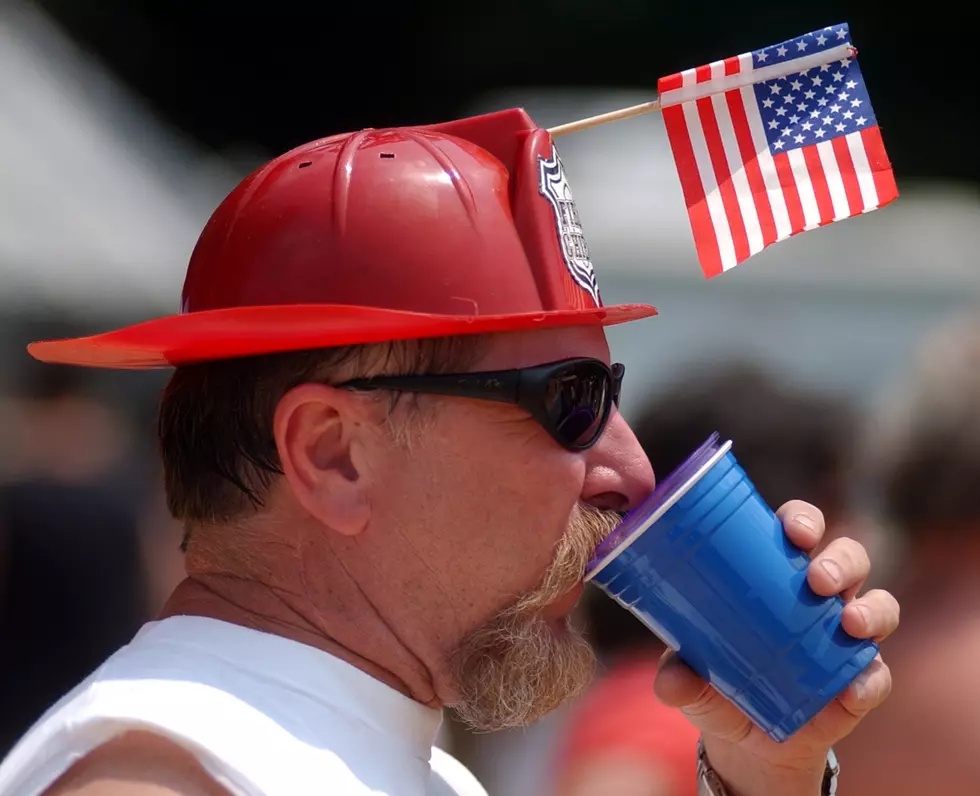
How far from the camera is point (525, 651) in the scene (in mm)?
1706

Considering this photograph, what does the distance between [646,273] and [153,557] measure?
2146 mm

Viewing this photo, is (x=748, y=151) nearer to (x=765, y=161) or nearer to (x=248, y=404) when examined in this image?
(x=765, y=161)

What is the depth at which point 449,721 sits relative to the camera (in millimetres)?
3908

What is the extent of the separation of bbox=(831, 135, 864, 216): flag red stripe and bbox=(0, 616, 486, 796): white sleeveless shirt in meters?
1.21

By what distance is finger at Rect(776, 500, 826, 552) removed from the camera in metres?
1.71

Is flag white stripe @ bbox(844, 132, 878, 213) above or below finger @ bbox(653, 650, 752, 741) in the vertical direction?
above

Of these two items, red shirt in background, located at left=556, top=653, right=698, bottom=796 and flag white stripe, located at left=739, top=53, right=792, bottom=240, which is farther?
red shirt in background, located at left=556, top=653, right=698, bottom=796

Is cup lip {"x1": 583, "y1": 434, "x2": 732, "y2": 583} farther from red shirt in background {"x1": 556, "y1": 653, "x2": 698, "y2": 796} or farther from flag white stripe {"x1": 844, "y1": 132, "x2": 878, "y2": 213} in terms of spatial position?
red shirt in background {"x1": 556, "y1": 653, "x2": 698, "y2": 796}

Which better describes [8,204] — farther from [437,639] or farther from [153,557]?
[437,639]

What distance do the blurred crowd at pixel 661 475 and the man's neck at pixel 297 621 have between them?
1159 millimetres

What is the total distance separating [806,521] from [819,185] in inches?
27.4

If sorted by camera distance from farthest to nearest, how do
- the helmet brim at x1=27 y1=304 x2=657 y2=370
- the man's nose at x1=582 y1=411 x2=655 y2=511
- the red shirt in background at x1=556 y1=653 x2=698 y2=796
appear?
the red shirt in background at x1=556 y1=653 x2=698 y2=796 < the man's nose at x1=582 y1=411 x2=655 y2=511 < the helmet brim at x1=27 y1=304 x2=657 y2=370

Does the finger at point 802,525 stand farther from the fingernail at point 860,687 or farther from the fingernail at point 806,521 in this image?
the fingernail at point 860,687

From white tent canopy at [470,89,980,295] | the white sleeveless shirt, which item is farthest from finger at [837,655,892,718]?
white tent canopy at [470,89,980,295]
